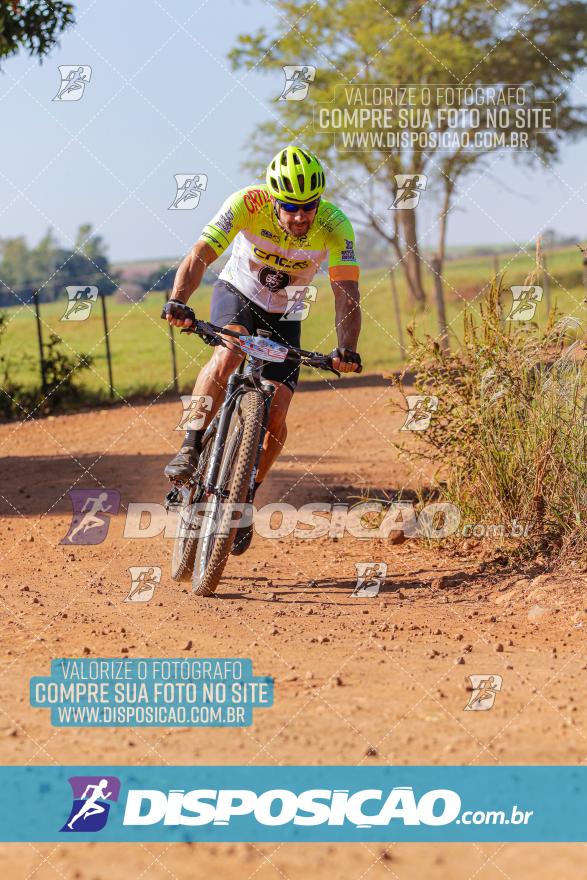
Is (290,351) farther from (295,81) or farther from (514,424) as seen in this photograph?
(295,81)

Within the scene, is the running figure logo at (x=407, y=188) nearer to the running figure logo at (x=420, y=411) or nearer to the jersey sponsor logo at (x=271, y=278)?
the running figure logo at (x=420, y=411)

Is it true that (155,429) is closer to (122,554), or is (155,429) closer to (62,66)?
(62,66)

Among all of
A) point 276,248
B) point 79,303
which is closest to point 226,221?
point 276,248

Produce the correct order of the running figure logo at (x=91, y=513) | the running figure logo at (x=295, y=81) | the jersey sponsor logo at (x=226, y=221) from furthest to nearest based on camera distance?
1. the running figure logo at (x=295, y=81)
2. the running figure logo at (x=91, y=513)
3. the jersey sponsor logo at (x=226, y=221)

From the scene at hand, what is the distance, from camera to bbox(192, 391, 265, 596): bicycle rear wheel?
600 centimetres

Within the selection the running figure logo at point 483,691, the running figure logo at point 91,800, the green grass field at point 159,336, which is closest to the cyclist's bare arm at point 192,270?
the green grass field at point 159,336

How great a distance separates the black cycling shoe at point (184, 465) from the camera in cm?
625

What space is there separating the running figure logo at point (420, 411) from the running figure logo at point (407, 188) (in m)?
2.57

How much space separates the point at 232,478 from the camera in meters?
6.05

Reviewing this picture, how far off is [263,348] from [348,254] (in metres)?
1.05

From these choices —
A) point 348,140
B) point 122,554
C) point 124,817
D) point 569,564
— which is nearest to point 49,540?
point 122,554

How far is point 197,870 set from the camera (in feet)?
10.9

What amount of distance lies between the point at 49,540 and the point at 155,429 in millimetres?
5675

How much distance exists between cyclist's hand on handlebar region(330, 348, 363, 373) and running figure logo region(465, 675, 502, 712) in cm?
191
